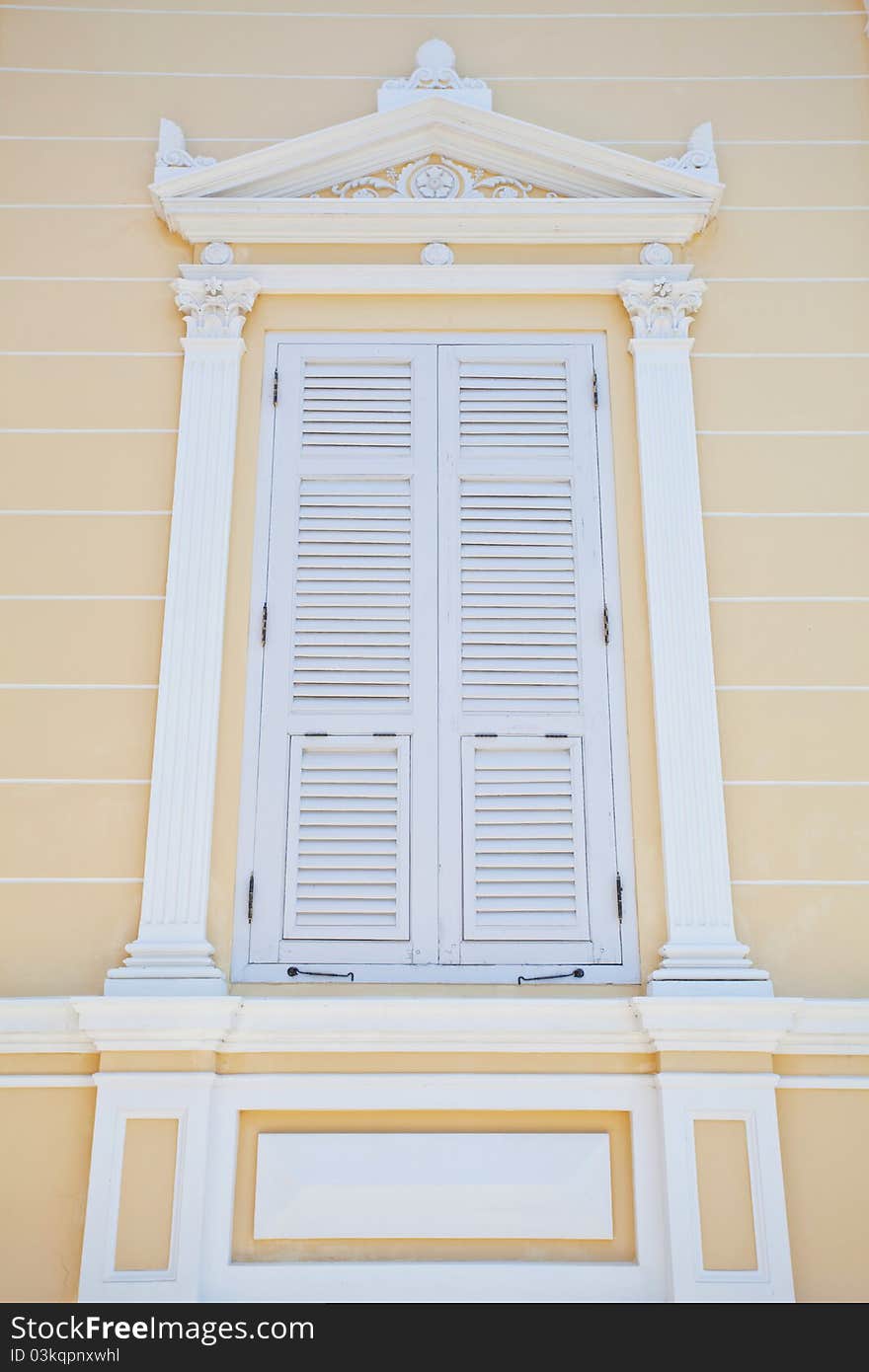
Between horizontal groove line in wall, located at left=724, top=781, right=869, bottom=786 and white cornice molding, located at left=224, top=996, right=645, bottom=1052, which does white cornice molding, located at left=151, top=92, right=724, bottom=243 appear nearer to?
horizontal groove line in wall, located at left=724, top=781, right=869, bottom=786

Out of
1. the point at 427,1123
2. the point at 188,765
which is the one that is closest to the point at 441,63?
the point at 188,765

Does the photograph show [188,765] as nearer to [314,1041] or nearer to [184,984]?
[184,984]

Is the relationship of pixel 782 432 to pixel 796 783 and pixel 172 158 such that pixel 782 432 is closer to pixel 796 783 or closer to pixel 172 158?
pixel 796 783

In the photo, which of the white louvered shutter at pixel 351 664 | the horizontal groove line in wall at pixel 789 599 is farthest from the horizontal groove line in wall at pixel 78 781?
the horizontal groove line in wall at pixel 789 599

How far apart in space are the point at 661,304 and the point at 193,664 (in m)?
2.06

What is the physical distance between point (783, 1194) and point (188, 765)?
2110 millimetres

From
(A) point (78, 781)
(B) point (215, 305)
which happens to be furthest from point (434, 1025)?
(B) point (215, 305)

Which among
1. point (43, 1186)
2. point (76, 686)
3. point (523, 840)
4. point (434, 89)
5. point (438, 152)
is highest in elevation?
point (434, 89)

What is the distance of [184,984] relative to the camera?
143 inches

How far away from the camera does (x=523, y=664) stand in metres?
4.09

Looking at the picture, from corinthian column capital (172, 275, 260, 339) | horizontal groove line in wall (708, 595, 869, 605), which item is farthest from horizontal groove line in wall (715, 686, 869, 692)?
corinthian column capital (172, 275, 260, 339)

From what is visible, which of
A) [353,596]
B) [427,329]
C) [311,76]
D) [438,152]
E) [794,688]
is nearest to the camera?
[794,688]
